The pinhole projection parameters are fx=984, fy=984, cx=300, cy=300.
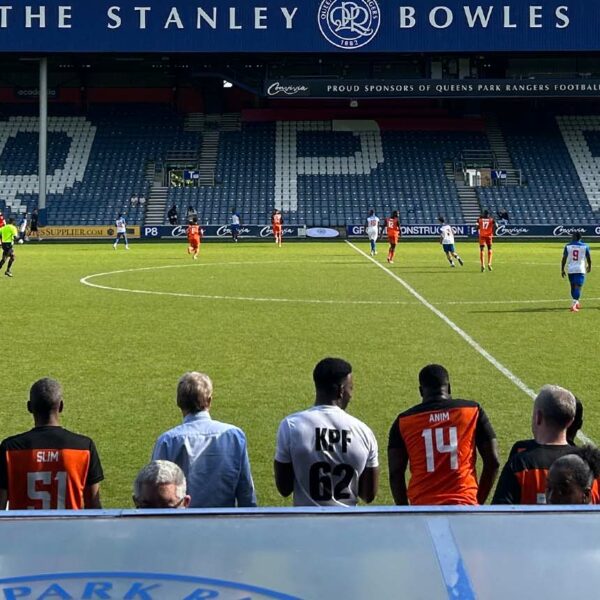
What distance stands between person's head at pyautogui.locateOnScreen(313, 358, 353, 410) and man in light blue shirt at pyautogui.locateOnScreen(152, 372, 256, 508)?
56 cm

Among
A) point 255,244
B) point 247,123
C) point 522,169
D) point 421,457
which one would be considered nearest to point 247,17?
point 247,123

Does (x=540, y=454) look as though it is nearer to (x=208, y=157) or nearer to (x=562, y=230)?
(x=562, y=230)

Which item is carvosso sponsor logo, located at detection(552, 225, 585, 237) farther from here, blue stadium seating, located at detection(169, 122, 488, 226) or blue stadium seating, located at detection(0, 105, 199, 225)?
blue stadium seating, located at detection(0, 105, 199, 225)

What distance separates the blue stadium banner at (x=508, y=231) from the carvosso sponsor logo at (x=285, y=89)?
348 inches

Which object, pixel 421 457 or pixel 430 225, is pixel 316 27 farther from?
pixel 421 457

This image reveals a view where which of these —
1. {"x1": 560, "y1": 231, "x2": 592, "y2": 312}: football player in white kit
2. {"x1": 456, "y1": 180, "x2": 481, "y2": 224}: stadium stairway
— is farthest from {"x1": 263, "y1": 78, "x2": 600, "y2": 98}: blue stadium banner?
{"x1": 560, "y1": 231, "x2": 592, "y2": 312}: football player in white kit

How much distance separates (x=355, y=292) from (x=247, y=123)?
4137 cm

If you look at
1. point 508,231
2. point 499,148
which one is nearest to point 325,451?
point 508,231

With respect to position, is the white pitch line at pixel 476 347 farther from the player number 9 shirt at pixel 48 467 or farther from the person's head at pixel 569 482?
the player number 9 shirt at pixel 48 467

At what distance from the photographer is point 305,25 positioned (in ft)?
180

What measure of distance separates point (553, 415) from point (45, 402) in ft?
9.57

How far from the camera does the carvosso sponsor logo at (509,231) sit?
54.4 meters

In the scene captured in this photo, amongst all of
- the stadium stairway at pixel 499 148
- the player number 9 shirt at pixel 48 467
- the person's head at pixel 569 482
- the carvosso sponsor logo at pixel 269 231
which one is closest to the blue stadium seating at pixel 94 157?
the carvosso sponsor logo at pixel 269 231

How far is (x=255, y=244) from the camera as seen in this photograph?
49.2m
